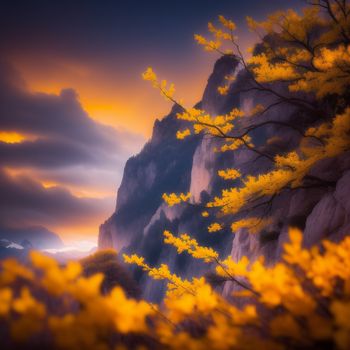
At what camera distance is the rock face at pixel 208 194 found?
684 cm

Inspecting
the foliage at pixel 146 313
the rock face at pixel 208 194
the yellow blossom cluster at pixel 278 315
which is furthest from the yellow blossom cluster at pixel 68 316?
the rock face at pixel 208 194

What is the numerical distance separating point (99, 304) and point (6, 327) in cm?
69

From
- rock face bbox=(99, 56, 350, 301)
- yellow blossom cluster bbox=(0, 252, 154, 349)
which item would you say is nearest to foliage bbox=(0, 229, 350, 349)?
yellow blossom cluster bbox=(0, 252, 154, 349)

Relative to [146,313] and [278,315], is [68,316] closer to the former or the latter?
[146,313]

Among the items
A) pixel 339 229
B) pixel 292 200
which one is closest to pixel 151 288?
pixel 292 200

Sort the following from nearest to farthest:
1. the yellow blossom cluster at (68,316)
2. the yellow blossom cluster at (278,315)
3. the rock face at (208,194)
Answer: the yellow blossom cluster at (68,316) → the yellow blossom cluster at (278,315) → the rock face at (208,194)

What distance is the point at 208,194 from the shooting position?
25.2 metres

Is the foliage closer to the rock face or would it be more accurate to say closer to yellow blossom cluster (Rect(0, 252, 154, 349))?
yellow blossom cluster (Rect(0, 252, 154, 349))

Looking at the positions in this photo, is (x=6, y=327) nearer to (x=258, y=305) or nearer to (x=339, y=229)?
(x=258, y=305)

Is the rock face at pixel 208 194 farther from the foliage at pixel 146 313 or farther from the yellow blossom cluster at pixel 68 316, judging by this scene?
the yellow blossom cluster at pixel 68 316

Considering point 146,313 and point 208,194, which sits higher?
point 208,194

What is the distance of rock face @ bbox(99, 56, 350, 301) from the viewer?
22.4 feet

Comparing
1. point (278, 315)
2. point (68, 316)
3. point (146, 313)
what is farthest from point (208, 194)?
point (68, 316)

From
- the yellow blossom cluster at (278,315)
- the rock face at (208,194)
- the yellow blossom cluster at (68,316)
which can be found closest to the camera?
the yellow blossom cluster at (68,316)
